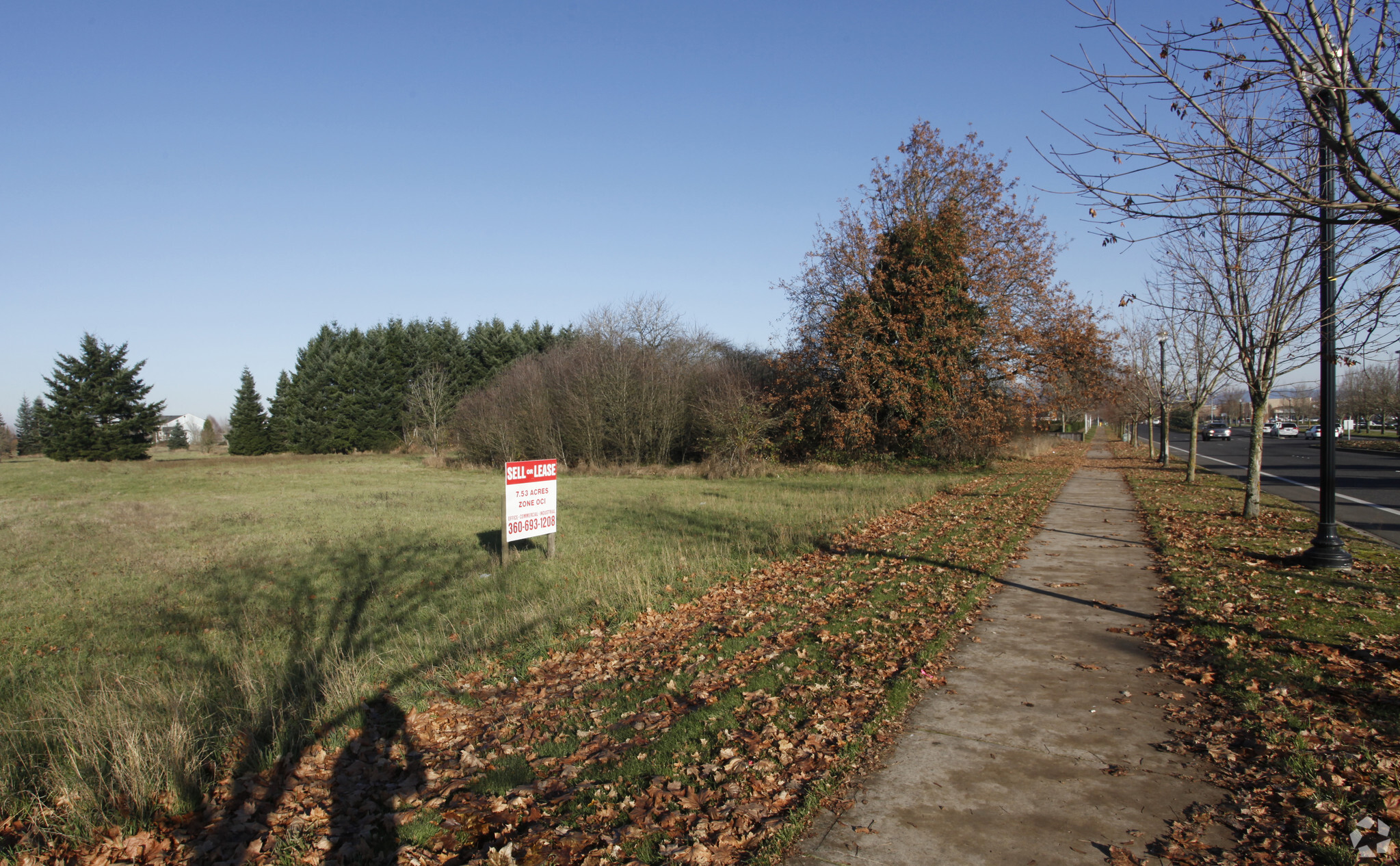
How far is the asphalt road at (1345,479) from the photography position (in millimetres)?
13336

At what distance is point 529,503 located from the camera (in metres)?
12.3

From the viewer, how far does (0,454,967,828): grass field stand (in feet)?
17.0

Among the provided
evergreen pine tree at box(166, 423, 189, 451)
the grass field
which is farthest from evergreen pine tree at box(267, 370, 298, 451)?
the grass field

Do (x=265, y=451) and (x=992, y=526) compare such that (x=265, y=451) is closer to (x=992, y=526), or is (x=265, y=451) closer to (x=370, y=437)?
(x=370, y=437)

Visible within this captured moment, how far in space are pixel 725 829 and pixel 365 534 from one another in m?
14.6

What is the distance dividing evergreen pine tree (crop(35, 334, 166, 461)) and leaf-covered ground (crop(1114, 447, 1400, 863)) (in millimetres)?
70526

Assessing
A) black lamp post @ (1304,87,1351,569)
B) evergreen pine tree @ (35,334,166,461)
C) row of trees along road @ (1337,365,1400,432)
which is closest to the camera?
black lamp post @ (1304,87,1351,569)

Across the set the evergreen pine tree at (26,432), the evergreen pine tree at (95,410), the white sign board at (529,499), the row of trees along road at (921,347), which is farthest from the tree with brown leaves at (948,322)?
the evergreen pine tree at (26,432)

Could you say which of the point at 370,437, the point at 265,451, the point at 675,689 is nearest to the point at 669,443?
Result: the point at 675,689

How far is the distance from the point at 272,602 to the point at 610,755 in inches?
325

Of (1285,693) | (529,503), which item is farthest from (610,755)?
(529,503)

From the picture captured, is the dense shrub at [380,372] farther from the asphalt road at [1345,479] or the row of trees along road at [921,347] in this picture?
the asphalt road at [1345,479]

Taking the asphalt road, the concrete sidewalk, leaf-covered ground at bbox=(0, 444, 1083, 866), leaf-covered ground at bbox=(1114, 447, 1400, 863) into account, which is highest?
the asphalt road

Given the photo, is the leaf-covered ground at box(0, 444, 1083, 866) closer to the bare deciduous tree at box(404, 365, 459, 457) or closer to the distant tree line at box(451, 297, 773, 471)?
the distant tree line at box(451, 297, 773, 471)
